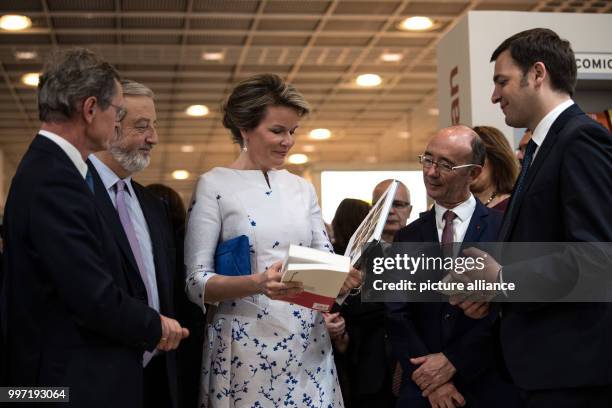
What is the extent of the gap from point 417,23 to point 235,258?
6492 mm

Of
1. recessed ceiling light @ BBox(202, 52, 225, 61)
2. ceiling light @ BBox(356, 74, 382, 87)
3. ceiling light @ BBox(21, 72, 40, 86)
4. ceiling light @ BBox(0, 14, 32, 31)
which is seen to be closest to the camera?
ceiling light @ BBox(0, 14, 32, 31)

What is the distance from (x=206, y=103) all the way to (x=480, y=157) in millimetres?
9766

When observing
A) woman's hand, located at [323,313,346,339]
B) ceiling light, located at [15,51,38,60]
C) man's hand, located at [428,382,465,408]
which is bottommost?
man's hand, located at [428,382,465,408]

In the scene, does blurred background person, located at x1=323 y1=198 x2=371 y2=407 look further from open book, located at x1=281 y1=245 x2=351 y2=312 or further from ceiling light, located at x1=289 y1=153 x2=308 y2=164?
ceiling light, located at x1=289 y1=153 x2=308 y2=164

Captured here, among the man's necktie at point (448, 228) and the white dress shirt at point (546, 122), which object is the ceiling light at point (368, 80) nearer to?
the man's necktie at point (448, 228)

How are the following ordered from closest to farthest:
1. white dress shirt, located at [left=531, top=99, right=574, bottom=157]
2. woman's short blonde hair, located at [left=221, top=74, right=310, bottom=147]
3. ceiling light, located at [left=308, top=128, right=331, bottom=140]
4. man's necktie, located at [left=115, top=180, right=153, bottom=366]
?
white dress shirt, located at [left=531, top=99, right=574, bottom=157] → man's necktie, located at [left=115, top=180, right=153, bottom=366] → woman's short blonde hair, located at [left=221, top=74, right=310, bottom=147] → ceiling light, located at [left=308, top=128, right=331, bottom=140]

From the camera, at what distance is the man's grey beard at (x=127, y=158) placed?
3072 mm

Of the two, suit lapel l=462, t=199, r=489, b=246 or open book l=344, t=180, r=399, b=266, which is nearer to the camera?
open book l=344, t=180, r=399, b=266

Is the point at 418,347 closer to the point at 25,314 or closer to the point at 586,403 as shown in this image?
the point at 586,403

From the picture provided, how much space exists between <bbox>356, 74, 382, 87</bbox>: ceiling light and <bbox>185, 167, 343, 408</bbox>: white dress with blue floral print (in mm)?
8320

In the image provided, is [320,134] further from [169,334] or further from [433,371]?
[169,334]

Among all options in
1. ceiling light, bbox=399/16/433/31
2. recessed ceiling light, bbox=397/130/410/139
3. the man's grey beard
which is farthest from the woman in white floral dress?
recessed ceiling light, bbox=397/130/410/139

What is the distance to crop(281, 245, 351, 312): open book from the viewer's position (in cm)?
244

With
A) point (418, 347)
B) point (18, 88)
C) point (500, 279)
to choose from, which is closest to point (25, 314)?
point (500, 279)
